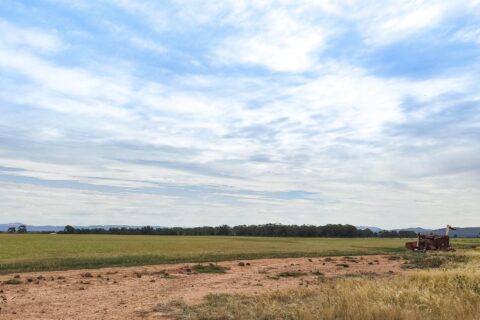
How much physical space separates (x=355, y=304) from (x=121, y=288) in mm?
8844

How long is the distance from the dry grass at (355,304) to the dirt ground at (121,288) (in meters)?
1.26

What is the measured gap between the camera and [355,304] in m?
10.6

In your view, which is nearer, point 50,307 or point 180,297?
point 50,307

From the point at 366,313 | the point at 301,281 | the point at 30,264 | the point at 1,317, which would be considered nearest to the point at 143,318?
the point at 1,317

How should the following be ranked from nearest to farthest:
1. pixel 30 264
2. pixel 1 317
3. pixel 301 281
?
1. pixel 1 317
2. pixel 301 281
3. pixel 30 264

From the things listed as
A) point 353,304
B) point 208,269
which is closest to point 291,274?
point 208,269

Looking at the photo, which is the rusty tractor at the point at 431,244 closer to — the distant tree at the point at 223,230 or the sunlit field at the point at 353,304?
the sunlit field at the point at 353,304

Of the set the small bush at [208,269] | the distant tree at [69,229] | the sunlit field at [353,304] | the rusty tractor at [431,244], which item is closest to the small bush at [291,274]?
the small bush at [208,269]

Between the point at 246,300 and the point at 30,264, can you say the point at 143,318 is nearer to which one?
the point at 246,300

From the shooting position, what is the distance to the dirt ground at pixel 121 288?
39.2ft

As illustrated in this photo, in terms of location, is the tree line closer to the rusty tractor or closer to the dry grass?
the rusty tractor

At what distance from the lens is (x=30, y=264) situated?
23.2m

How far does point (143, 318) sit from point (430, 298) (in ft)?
23.0

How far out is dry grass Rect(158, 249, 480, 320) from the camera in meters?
9.86
